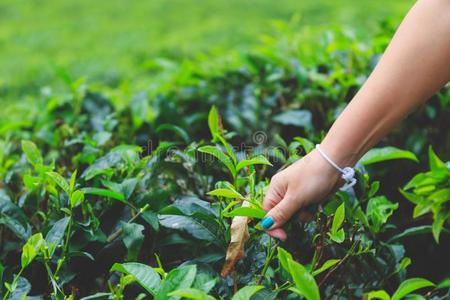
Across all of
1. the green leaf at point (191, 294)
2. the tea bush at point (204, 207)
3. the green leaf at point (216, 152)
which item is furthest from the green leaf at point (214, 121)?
the green leaf at point (191, 294)

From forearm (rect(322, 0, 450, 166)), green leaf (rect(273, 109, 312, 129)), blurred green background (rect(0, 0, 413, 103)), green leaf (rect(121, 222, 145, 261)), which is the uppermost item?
forearm (rect(322, 0, 450, 166))

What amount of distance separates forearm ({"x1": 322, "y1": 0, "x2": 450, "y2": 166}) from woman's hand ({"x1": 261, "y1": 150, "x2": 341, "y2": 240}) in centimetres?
5

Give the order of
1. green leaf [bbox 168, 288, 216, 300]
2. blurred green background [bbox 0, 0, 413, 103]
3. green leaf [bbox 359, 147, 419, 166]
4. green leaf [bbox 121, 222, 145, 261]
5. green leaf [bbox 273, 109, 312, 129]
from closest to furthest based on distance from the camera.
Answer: green leaf [bbox 168, 288, 216, 300] < green leaf [bbox 121, 222, 145, 261] < green leaf [bbox 359, 147, 419, 166] < green leaf [bbox 273, 109, 312, 129] < blurred green background [bbox 0, 0, 413, 103]

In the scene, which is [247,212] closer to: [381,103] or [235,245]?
[235,245]

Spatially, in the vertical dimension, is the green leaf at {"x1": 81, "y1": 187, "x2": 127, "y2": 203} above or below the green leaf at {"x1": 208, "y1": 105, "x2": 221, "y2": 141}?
below

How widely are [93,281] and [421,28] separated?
3.97 feet

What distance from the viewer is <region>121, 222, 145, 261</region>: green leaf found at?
1.76 m

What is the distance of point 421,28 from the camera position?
1592 mm

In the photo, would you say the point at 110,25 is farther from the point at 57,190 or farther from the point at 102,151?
the point at 57,190

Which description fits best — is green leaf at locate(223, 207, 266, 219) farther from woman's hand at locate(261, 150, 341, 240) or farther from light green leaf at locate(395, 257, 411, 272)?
light green leaf at locate(395, 257, 411, 272)

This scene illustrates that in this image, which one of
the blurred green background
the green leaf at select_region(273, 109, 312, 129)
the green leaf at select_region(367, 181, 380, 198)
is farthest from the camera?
the blurred green background

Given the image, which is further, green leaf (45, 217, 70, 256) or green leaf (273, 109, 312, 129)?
green leaf (273, 109, 312, 129)

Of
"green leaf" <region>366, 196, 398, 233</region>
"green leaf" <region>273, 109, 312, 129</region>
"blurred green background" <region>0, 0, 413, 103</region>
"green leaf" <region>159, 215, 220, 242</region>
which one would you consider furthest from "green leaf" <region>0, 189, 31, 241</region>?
"blurred green background" <region>0, 0, 413, 103</region>

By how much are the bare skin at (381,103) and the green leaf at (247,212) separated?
1.6 inches
